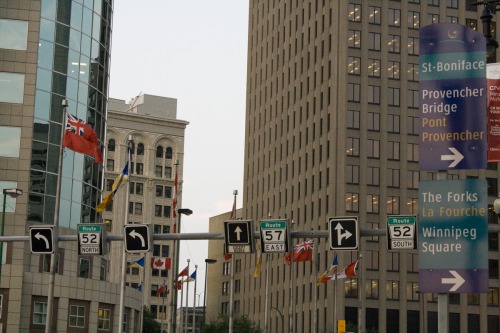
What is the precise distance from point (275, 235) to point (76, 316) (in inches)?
1715

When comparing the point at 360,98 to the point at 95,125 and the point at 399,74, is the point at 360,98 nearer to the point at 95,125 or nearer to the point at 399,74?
the point at 399,74

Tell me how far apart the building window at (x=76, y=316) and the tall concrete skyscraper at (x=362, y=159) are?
177 feet

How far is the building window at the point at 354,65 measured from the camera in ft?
459

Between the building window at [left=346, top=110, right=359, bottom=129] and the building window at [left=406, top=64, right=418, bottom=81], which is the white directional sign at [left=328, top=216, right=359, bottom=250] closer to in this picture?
the building window at [left=346, top=110, right=359, bottom=129]

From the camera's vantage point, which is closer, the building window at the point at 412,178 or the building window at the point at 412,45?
the building window at the point at 412,178

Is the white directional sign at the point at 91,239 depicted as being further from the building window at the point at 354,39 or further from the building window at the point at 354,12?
the building window at the point at 354,12

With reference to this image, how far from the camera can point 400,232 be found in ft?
114

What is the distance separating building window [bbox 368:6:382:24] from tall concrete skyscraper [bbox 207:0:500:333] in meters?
0.14

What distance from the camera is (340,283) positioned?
132 meters

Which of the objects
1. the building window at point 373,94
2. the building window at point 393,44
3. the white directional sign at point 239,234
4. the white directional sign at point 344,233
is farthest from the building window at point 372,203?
the white directional sign at point 344,233

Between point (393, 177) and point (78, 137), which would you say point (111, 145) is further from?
point (78, 137)

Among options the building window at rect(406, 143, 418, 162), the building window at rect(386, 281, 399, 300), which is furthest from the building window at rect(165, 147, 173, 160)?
the building window at rect(386, 281, 399, 300)

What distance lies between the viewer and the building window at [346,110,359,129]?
13838 centimetres

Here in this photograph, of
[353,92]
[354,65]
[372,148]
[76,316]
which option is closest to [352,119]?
[353,92]
